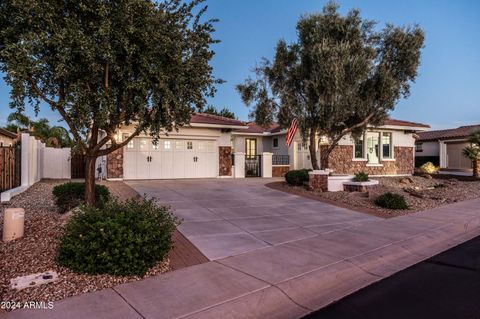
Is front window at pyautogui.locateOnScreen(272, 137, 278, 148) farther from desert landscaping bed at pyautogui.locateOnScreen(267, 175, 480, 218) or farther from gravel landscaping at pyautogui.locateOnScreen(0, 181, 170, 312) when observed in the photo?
gravel landscaping at pyautogui.locateOnScreen(0, 181, 170, 312)

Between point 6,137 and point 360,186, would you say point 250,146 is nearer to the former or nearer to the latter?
point 360,186

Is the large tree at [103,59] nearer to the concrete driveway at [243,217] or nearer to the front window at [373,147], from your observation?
the concrete driveway at [243,217]

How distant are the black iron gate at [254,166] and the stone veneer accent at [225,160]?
76.1 inches

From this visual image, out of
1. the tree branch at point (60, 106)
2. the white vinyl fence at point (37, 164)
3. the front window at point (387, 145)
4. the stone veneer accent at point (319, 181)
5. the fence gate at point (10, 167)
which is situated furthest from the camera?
the front window at point (387, 145)

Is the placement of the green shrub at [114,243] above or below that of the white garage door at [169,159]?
below

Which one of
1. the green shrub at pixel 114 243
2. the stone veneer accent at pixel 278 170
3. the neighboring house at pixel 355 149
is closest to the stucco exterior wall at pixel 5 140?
the neighboring house at pixel 355 149

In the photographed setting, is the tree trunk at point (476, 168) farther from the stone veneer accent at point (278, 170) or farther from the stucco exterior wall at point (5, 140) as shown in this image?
the stucco exterior wall at point (5, 140)

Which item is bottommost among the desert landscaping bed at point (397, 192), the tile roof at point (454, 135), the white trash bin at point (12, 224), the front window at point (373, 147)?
the desert landscaping bed at point (397, 192)

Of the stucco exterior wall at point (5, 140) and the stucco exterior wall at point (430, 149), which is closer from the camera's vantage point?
the stucco exterior wall at point (5, 140)

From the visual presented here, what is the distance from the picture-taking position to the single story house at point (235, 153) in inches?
694

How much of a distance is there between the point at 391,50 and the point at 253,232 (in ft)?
35.6

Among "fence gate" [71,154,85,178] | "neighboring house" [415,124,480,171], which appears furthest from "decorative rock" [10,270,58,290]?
"neighboring house" [415,124,480,171]

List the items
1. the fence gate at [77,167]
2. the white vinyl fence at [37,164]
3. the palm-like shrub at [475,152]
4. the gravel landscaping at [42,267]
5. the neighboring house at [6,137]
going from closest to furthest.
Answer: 1. the gravel landscaping at [42,267]
2. the white vinyl fence at [37,164]
3. the fence gate at [77,167]
4. the neighboring house at [6,137]
5. the palm-like shrub at [475,152]

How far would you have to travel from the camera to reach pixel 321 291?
4938mm
